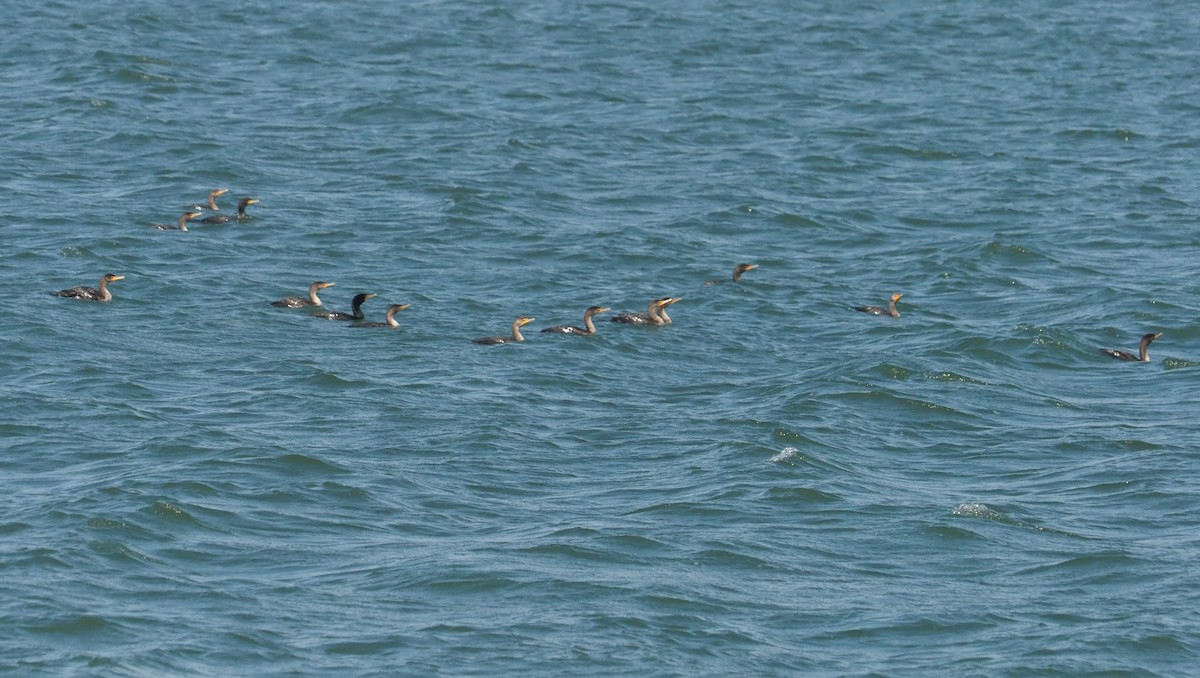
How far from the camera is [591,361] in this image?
24.5 m

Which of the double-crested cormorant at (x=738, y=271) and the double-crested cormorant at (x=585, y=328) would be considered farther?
the double-crested cormorant at (x=738, y=271)

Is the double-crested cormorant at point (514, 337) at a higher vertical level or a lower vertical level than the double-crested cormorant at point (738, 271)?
higher

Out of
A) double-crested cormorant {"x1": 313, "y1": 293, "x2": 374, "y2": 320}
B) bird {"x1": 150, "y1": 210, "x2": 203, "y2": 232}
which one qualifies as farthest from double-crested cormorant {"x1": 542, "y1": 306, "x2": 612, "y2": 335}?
bird {"x1": 150, "y1": 210, "x2": 203, "y2": 232}

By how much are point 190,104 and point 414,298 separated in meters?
13.6

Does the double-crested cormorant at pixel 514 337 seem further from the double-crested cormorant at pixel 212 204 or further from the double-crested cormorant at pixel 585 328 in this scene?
the double-crested cormorant at pixel 212 204

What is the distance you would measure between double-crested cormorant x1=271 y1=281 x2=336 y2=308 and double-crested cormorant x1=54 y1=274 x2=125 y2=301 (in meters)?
2.21

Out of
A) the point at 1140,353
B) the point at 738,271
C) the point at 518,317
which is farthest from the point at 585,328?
the point at 1140,353

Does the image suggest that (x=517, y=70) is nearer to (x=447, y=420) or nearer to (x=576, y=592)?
(x=447, y=420)

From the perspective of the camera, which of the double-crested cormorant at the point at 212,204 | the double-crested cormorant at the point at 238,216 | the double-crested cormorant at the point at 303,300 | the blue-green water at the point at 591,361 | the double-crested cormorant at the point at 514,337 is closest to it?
the blue-green water at the point at 591,361

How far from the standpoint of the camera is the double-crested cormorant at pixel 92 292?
83.8 feet

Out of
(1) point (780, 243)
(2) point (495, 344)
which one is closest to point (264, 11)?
(1) point (780, 243)

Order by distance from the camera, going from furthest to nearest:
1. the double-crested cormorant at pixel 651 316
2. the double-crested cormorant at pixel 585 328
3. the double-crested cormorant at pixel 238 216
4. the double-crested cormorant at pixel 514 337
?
the double-crested cormorant at pixel 238 216 → the double-crested cormorant at pixel 651 316 → the double-crested cormorant at pixel 585 328 → the double-crested cormorant at pixel 514 337

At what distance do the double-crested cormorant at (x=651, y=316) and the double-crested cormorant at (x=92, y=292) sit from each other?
6846 millimetres

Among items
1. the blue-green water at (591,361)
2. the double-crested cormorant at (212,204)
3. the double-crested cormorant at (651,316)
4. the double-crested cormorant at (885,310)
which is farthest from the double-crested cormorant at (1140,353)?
the double-crested cormorant at (212,204)
